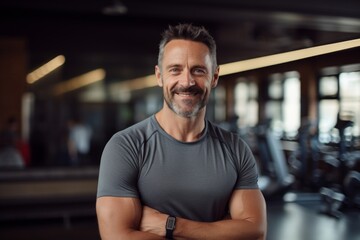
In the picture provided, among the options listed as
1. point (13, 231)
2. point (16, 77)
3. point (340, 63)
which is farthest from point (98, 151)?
point (340, 63)

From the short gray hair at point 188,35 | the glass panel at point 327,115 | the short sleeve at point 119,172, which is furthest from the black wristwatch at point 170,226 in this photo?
the glass panel at point 327,115

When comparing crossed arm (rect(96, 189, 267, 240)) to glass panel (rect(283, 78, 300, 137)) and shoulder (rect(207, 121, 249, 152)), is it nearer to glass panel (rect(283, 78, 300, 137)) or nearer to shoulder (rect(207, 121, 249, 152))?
shoulder (rect(207, 121, 249, 152))

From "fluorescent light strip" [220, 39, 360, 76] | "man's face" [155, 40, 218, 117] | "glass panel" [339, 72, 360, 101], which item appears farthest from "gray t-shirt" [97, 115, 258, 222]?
"glass panel" [339, 72, 360, 101]

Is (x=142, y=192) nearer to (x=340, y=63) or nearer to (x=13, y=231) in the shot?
(x=340, y=63)

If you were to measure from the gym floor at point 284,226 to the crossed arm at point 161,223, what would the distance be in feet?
3.50

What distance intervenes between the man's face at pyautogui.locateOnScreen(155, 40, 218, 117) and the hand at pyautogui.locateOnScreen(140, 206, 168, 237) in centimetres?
31

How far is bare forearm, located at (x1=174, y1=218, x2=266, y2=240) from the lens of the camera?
4.47ft

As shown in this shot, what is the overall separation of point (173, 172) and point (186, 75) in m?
0.29

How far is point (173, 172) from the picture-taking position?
138 centimetres

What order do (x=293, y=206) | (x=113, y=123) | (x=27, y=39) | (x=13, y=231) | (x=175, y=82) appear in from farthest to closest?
1. (x=113, y=123)
2. (x=27, y=39)
3. (x=13, y=231)
4. (x=293, y=206)
5. (x=175, y=82)

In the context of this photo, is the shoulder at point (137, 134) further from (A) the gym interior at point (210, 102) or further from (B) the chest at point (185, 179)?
(A) the gym interior at point (210, 102)

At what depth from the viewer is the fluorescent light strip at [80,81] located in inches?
291

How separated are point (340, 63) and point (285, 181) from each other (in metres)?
3.84

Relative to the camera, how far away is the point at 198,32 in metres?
1.41
